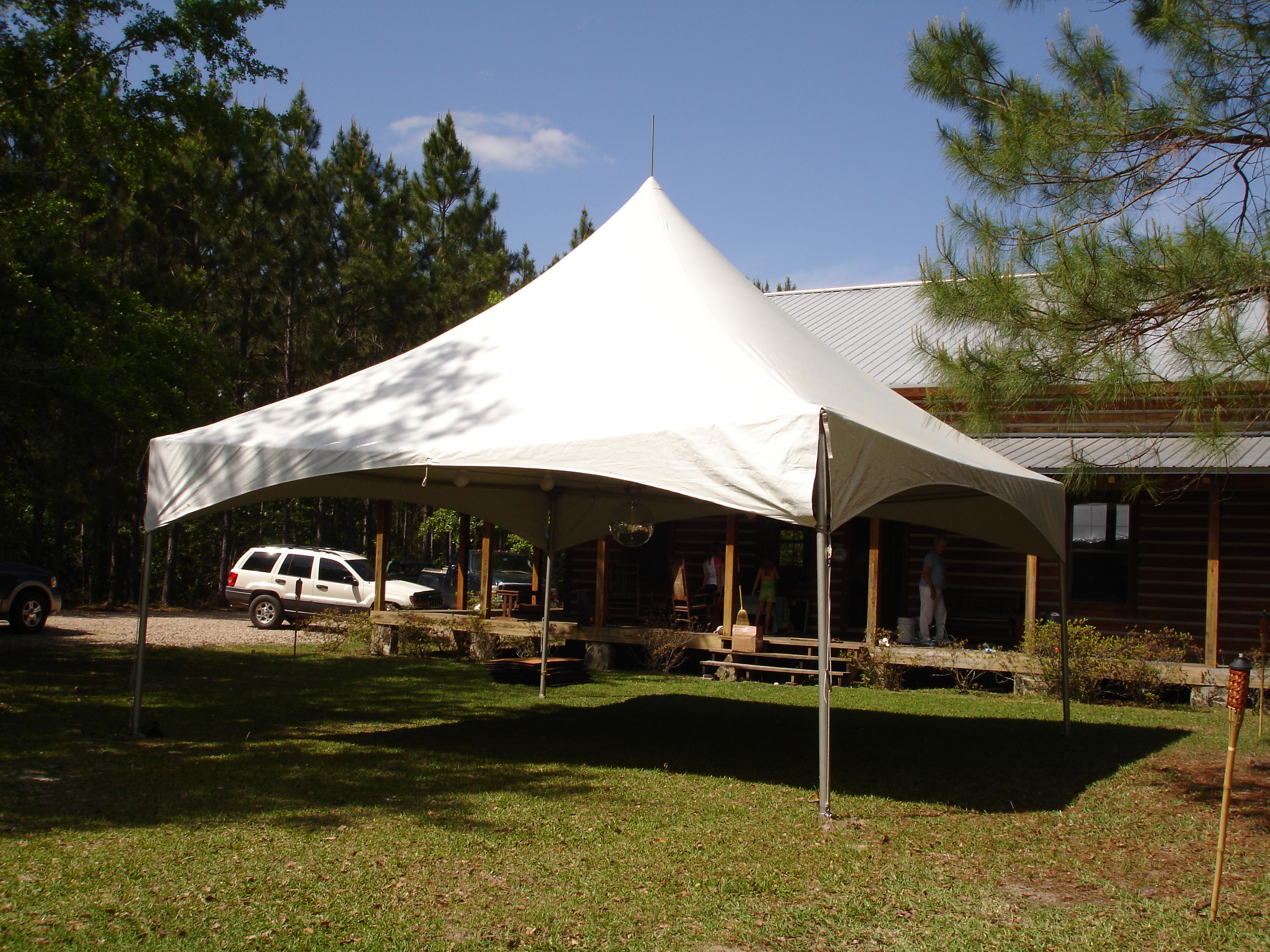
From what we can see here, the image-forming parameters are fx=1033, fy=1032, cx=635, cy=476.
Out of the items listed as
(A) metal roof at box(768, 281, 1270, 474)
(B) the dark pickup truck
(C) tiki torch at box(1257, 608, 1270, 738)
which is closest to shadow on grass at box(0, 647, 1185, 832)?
(C) tiki torch at box(1257, 608, 1270, 738)

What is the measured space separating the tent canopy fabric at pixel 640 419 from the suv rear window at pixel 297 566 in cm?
1121

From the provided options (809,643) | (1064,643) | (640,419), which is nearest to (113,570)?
(809,643)

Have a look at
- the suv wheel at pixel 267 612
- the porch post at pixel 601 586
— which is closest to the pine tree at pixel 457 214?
the suv wheel at pixel 267 612

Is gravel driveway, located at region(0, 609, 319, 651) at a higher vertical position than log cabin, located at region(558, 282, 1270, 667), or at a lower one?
lower

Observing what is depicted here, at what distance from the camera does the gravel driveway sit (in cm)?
1719

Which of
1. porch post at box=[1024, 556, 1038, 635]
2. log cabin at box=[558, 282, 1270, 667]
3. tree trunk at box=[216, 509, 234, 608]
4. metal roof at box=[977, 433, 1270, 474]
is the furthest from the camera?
tree trunk at box=[216, 509, 234, 608]

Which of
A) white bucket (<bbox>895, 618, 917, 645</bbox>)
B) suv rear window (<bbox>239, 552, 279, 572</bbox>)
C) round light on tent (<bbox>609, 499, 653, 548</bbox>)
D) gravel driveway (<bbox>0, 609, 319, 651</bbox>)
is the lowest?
gravel driveway (<bbox>0, 609, 319, 651</bbox>)

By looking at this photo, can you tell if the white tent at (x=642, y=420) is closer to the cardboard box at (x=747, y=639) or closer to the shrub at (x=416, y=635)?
the cardboard box at (x=747, y=639)

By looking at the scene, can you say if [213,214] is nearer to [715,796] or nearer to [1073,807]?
[715,796]

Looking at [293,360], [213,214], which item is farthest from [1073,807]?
[293,360]

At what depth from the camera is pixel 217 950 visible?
3.87 m

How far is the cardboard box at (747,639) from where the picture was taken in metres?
14.3

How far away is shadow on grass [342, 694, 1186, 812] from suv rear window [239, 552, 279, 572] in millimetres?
12191

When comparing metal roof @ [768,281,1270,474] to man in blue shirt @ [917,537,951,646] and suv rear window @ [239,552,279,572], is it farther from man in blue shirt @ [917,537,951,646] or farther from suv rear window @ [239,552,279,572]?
suv rear window @ [239,552,279,572]
